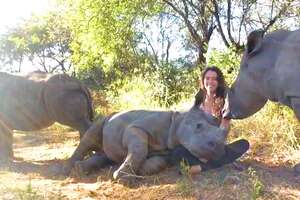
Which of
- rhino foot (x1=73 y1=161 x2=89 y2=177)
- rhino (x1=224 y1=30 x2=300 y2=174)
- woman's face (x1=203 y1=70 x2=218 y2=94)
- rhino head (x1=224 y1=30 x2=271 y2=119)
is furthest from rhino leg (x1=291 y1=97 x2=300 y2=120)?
rhino foot (x1=73 y1=161 x2=89 y2=177)

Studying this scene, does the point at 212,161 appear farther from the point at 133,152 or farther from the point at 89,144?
the point at 89,144

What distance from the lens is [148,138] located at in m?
5.16

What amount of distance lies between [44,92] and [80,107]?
0.52 meters

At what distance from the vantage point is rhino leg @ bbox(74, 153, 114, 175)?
18.1 feet

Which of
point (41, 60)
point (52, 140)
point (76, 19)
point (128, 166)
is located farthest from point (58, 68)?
point (128, 166)

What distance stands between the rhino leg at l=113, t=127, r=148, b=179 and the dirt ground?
4.3 inches

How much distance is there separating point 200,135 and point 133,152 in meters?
0.68

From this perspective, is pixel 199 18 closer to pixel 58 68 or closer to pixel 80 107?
pixel 80 107

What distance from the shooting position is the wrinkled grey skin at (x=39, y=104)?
6688 mm

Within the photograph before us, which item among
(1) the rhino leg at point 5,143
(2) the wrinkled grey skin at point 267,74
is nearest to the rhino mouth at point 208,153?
(2) the wrinkled grey skin at point 267,74

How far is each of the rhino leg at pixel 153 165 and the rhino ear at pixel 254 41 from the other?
1.32 meters

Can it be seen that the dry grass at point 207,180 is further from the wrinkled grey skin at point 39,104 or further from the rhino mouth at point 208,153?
the wrinkled grey skin at point 39,104

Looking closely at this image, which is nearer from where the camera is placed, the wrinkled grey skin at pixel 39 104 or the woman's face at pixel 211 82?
the woman's face at pixel 211 82

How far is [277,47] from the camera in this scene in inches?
183
